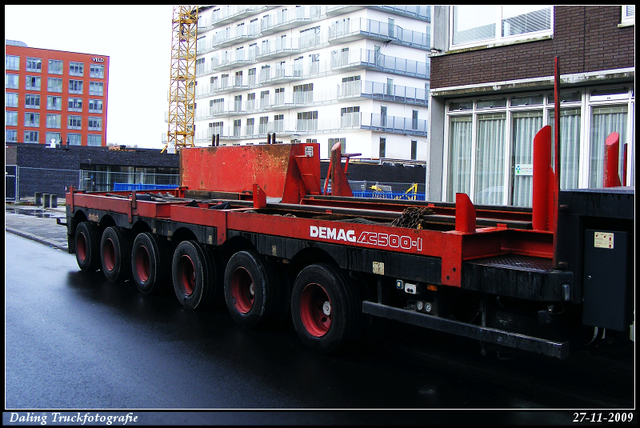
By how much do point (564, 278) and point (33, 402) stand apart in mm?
4475

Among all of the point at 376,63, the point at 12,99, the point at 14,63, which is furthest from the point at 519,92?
the point at 12,99

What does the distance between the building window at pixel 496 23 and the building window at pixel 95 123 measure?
97.0 metres

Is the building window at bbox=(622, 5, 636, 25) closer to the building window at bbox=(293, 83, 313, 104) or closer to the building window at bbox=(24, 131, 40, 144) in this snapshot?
the building window at bbox=(293, 83, 313, 104)

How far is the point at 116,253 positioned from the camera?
405 inches

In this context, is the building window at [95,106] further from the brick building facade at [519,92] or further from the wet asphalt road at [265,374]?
the wet asphalt road at [265,374]

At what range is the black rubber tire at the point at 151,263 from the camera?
360 inches

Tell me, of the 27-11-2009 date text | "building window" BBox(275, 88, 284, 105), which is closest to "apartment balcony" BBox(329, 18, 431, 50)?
"building window" BBox(275, 88, 284, 105)

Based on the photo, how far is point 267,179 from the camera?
1033 cm

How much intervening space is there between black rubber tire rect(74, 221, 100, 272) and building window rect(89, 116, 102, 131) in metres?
96.2

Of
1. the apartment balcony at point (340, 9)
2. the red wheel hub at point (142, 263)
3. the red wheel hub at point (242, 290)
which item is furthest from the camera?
the apartment balcony at point (340, 9)

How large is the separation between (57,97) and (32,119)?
18.5 feet

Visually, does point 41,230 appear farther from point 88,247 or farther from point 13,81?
point 13,81

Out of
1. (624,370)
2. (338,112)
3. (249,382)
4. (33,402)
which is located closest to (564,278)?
(624,370)

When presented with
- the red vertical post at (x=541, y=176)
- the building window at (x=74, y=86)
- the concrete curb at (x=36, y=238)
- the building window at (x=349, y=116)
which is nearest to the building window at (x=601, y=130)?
the red vertical post at (x=541, y=176)
